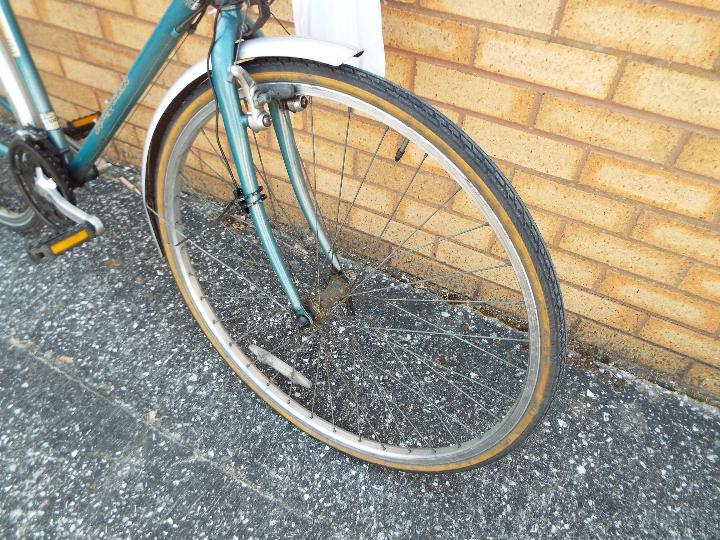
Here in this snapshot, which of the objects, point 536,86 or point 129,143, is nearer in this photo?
point 536,86

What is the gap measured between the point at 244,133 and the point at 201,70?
6.4 inches

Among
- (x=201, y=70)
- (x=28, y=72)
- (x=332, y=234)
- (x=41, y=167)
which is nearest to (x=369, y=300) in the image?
(x=332, y=234)

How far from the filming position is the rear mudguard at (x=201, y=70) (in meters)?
1.01

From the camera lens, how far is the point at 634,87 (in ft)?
4.31

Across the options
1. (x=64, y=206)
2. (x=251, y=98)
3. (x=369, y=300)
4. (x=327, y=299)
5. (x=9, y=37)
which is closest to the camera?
(x=251, y=98)

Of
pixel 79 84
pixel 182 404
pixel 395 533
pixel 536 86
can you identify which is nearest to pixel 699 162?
pixel 536 86

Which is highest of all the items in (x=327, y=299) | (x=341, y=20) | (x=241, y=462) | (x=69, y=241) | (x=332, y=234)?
(x=341, y=20)

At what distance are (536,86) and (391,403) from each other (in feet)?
3.38

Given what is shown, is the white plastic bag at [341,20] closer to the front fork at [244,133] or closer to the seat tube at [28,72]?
the front fork at [244,133]

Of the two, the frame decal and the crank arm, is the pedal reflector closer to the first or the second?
the crank arm

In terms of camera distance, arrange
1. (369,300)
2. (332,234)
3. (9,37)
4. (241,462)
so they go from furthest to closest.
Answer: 1. (332,234)
2. (369,300)
3. (9,37)
4. (241,462)

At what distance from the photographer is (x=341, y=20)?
1.20 meters

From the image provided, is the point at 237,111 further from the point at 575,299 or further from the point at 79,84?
the point at 79,84

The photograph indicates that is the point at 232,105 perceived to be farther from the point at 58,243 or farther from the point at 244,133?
the point at 58,243
